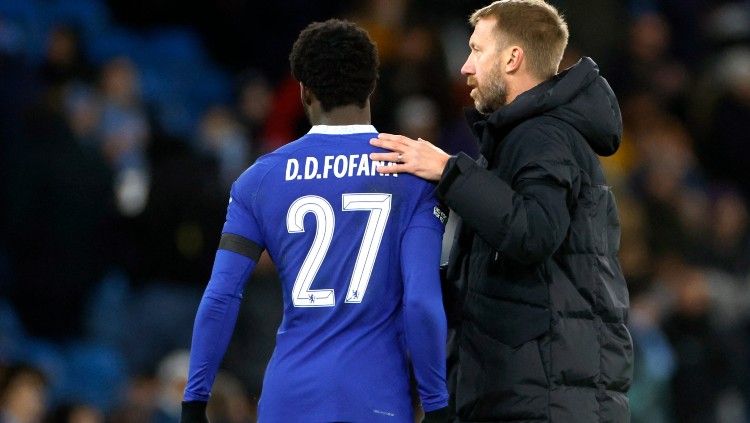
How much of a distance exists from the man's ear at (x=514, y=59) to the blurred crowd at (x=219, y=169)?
3.84m

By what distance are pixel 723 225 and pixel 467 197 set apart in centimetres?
697

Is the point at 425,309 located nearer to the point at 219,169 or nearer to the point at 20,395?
the point at 20,395

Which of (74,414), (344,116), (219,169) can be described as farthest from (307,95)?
(219,169)

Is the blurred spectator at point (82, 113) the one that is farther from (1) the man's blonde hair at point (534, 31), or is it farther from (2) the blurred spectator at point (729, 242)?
(1) the man's blonde hair at point (534, 31)

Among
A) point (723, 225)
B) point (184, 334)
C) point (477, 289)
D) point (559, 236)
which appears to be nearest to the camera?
point (559, 236)

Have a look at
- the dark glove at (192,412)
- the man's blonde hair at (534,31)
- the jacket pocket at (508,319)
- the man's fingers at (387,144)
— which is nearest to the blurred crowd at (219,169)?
the dark glove at (192,412)

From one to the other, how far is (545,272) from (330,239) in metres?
0.64

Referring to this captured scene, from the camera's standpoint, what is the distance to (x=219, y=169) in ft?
29.0

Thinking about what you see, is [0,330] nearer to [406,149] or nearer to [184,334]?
[184,334]

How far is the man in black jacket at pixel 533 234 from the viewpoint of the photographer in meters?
4.02

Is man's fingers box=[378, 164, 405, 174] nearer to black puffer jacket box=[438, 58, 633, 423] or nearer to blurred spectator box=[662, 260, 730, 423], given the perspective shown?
black puffer jacket box=[438, 58, 633, 423]

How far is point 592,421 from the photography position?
13.5 ft

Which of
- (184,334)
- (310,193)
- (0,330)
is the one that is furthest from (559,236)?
(0,330)

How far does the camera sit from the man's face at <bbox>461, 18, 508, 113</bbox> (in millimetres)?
4344
